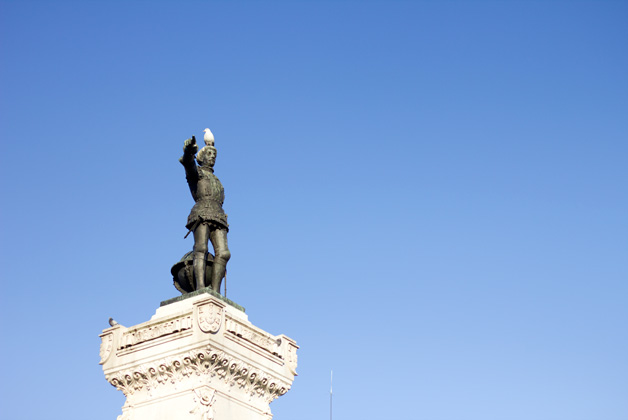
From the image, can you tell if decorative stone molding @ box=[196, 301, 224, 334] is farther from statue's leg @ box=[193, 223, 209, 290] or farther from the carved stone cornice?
statue's leg @ box=[193, 223, 209, 290]

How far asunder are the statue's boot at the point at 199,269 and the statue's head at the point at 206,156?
10.5 ft

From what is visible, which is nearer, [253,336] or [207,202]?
[253,336]

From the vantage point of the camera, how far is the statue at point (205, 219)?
73.0 ft

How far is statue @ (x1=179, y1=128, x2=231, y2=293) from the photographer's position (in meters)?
22.2

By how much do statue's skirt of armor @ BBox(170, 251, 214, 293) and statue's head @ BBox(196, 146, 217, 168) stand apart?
2.82 meters

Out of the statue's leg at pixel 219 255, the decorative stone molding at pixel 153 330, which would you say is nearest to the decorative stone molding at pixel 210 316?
the decorative stone molding at pixel 153 330

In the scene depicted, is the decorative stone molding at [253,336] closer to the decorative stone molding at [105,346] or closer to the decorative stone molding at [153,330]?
the decorative stone molding at [153,330]

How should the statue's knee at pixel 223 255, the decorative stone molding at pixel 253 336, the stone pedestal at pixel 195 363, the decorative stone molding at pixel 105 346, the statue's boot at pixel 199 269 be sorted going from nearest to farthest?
the stone pedestal at pixel 195 363 < the decorative stone molding at pixel 253 336 < the decorative stone molding at pixel 105 346 < the statue's boot at pixel 199 269 < the statue's knee at pixel 223 255

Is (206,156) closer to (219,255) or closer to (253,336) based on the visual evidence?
(219,255)

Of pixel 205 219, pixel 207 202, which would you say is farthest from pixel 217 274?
pixel 207 202

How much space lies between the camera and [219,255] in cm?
2261

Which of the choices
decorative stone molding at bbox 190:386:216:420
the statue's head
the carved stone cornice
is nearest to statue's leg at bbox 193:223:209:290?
the statue's head

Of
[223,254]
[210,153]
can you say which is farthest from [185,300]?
[210,153]

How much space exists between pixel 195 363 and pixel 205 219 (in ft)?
14.6
